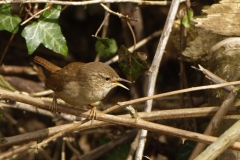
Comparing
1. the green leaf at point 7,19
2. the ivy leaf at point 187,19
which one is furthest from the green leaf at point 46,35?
the ivy leaf at point 187,19

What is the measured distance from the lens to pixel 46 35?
2959mm

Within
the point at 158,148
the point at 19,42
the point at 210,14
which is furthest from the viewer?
the point at 19,42

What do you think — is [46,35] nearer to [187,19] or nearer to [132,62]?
[132,62]

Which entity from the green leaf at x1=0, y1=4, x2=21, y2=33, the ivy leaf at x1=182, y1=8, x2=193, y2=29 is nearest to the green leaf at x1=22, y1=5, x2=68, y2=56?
the green leaf at x1=0, y1=4, x2=21, y2=33

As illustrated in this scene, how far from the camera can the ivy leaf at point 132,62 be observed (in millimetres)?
2840

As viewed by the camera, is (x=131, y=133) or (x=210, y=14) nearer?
(x=210, y=14)

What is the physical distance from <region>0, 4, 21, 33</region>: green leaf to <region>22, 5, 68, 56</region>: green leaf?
0.42ft

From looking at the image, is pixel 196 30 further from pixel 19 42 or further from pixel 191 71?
pixel 19 42

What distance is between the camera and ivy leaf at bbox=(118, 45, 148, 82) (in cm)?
284

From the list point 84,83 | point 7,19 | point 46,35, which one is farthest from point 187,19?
point 7,19

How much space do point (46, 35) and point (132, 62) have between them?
601mm

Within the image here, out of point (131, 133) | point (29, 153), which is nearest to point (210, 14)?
point (131, 133)

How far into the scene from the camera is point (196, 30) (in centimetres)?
318

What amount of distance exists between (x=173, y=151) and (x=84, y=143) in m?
0.77
